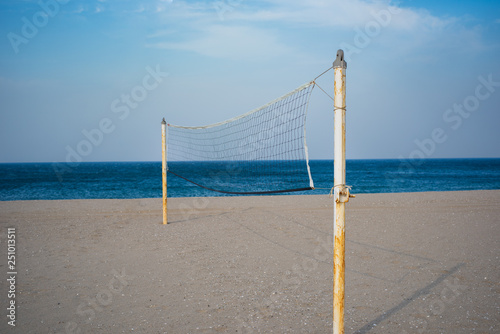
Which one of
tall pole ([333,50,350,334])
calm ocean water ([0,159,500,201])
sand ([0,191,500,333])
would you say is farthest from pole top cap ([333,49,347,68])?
calm ocean water ([0,159,500,201])

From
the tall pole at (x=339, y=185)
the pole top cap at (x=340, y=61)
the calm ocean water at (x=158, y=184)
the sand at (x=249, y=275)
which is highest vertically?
the pole top cap at (x=340, y=61)

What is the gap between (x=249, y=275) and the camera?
5.04 meters

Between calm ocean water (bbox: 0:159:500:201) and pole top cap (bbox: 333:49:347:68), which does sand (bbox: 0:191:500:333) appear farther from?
calm ocean water (bbox: 0:159:500:201)

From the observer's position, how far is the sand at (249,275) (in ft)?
11.9

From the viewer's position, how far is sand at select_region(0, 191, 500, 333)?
143 inches

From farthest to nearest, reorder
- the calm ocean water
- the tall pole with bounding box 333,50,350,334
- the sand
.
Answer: the calm ocean water < the sand < the tall pole with bounding box 333,50,350,334

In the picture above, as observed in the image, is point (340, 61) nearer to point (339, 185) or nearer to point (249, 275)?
point (339, 185)

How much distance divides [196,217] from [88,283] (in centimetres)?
564

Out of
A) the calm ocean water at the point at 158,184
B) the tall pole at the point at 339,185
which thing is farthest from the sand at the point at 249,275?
the calm ocean water at the point at 158,184

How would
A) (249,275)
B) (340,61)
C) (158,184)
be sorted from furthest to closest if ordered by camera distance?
(158,184)
(249,275)
(340,61)

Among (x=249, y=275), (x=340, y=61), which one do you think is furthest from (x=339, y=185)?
(x=249, y=275)

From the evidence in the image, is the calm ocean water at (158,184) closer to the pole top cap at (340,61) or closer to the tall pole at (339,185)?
the tall pole at (339,185)

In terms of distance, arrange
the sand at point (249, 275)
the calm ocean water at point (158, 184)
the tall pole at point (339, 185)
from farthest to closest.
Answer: the calm ocean water at point (158, 184)
the sand at point (249, 275)
the tall pole at point (339, 185)

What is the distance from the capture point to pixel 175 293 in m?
4.38
